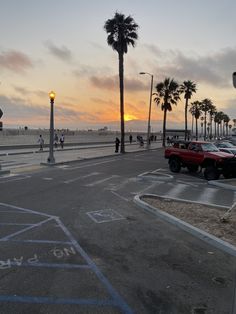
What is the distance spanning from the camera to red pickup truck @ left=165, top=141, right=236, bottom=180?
21.0 meters

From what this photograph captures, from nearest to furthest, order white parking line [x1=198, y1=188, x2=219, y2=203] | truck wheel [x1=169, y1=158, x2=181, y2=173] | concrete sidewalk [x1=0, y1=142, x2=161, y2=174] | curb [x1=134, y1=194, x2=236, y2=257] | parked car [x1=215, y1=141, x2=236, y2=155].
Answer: curb [x1=134, y1=194, x2=236, y2=257], white parking line [x1=198, y1=188, x2=219, y2=203], truck wheel [x1=169, y1=158, x2=181, y2=173], concrete sidewalk [x1=0, y1=142, x2=161, y2=174], parked car [x1=215, y1=141, x2=236, y2=155]

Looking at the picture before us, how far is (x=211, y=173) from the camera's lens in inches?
832

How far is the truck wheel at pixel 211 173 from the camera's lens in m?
21.0

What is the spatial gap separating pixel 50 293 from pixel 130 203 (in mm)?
7464

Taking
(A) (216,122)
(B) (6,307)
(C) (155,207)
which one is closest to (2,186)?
(C) (155,207)

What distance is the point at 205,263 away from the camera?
6.81 metres

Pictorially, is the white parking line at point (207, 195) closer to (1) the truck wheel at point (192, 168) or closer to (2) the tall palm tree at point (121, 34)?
(1) the truck wheel at point (192, 168)

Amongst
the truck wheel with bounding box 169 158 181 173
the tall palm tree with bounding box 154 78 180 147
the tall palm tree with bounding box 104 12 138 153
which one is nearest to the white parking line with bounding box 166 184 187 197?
the truck wheel with bounding box 169 158 181 173

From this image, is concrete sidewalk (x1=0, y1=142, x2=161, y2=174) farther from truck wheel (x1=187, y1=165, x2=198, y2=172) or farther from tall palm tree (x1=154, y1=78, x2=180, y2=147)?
tall palm tree (x1=154, y1=78, x2=180, y2=147)

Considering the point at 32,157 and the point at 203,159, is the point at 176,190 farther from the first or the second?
the point at 32,157

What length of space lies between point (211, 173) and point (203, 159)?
1279mm

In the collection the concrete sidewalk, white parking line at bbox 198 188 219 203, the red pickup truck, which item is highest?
the red pickup truck

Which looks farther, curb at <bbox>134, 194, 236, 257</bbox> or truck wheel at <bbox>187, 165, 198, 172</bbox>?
truck wheel at <bbox>187, 165, 198, 172</bbox>

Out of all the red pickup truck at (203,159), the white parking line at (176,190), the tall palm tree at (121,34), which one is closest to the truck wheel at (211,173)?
the red pickup truck at (203,159)
